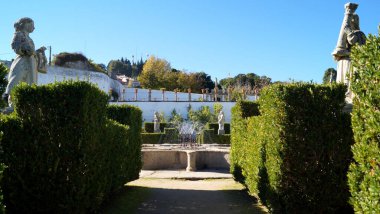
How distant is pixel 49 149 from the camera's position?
5285 mm

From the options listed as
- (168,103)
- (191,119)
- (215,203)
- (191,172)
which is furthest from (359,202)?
(168,103)

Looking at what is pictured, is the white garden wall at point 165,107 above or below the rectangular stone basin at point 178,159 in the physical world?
above

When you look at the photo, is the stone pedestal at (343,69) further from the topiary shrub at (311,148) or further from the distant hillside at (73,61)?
the distant hillside at (73,61)

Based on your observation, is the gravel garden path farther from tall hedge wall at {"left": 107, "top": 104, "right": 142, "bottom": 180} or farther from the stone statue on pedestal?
the stone statue on pedestal

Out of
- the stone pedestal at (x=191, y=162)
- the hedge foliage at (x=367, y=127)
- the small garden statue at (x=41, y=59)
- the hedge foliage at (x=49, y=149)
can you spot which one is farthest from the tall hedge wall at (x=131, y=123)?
the hedge foliage at (x=367, y=127)

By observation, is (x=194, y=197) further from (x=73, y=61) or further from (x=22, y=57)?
(x=73, y=61)

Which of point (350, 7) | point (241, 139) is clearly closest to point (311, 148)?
point (241, 139)

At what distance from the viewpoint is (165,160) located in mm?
14805

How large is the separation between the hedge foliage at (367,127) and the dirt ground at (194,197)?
391cm

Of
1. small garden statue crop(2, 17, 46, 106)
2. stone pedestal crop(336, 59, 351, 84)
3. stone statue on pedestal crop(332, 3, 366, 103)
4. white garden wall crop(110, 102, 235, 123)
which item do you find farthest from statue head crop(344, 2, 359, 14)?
white garden wall crop(110, 102, 235, 123)

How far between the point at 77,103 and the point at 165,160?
31.8 ft

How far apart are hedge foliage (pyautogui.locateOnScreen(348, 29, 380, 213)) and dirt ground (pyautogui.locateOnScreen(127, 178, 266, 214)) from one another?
3.91m

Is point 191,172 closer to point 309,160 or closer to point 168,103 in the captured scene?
point 309,160

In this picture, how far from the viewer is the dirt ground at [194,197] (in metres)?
7.48
